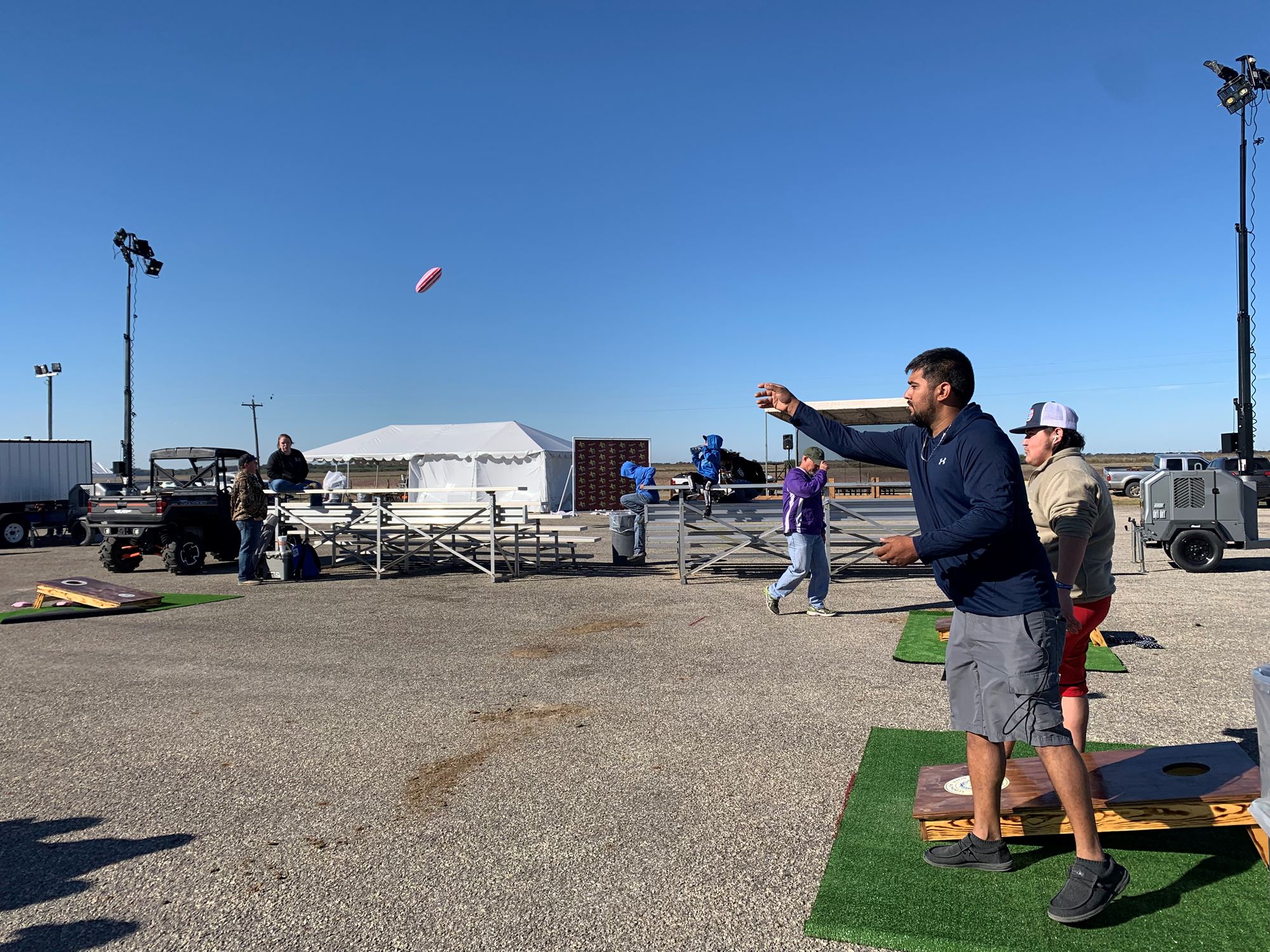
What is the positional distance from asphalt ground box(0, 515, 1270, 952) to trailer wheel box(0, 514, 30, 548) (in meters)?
15.1

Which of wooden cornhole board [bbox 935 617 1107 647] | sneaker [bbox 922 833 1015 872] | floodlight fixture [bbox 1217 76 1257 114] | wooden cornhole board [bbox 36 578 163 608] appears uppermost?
floodlight fixture [bbox 1217 76 1257 114]

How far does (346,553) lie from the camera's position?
51.7 feet

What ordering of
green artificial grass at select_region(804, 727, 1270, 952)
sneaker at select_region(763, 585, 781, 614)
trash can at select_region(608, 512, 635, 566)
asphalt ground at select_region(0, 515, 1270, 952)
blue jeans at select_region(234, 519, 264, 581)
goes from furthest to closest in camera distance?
1. trash can at select_region(608, 512, 635, 566)
2. blue jeans at select_region(234, 519, 264, 581)
3. sneaker at select_region(763, 585, 781, 614)
4. asphalt ground at select_region(0, 515, 1270, 952)
5. green artificial grass at select_region(804, 727, 1270, 952)

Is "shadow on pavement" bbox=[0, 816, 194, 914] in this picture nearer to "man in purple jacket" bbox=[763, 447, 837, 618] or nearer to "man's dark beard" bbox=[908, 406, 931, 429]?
"man's dark beard" bbox=[908, 406, 931, 429]

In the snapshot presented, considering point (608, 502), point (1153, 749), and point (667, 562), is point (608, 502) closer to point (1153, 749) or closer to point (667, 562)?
point (667, 562)

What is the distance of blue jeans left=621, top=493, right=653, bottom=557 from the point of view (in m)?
14.9

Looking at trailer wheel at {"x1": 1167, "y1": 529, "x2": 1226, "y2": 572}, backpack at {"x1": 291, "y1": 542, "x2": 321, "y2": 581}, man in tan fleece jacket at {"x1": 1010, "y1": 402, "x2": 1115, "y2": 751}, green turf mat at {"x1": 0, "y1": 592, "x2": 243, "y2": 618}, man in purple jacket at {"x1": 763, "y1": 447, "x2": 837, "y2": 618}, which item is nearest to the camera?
man in tan fleece jacket at {"x1": 1010, "y1": 402, "x2": 1115, "y2": 751}

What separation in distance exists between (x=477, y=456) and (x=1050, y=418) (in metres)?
28.0

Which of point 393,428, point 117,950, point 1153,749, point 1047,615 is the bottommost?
point 117,950

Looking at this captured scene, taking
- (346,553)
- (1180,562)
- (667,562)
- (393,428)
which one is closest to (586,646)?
(667,562)

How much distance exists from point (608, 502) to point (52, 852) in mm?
27311

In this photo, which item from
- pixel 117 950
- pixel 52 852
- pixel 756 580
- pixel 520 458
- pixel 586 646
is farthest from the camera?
pixel 520 458

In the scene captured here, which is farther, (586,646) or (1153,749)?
(586,646)

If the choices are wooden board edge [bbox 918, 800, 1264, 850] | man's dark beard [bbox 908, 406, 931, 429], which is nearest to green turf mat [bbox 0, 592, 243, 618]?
man's dark beard [bbox 908, 406, 931, 429]
